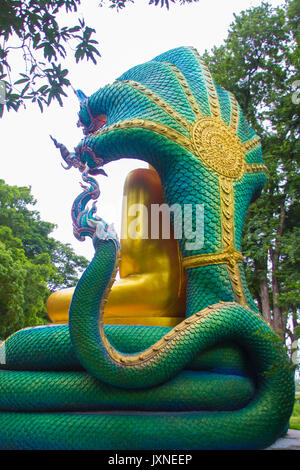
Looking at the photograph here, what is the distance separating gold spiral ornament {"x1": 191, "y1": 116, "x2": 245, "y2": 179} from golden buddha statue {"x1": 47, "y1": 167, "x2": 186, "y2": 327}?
0.65 m

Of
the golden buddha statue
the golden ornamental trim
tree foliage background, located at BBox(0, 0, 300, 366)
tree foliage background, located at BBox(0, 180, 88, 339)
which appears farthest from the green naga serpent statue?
tree foliage background, located at BBox(0, 180, 88, 339)

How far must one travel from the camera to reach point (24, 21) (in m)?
3.82

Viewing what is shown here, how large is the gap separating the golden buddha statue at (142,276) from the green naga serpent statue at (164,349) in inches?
10.9

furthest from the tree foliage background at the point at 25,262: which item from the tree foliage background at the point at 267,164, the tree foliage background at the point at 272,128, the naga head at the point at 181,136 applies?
the naga head at the point at 181,136

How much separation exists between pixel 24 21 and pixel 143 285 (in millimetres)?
2469

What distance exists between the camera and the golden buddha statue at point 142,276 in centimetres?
431

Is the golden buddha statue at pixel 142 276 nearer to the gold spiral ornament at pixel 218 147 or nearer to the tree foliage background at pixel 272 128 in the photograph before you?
the gold spiral ornament at pixel 218 147

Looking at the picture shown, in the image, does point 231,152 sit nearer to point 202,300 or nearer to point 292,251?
point 202,300

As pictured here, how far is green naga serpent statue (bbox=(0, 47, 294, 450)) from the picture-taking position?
11.2 feet

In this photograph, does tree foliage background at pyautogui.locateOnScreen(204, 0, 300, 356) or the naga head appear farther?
tree foliage background at pyautogui.locateOnScreen(204, 0, 300, 356)

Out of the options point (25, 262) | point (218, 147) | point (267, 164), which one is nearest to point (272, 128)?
point (267, 164)

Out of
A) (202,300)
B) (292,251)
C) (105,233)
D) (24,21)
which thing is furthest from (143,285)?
(292,251)

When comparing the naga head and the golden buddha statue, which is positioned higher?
the naga head

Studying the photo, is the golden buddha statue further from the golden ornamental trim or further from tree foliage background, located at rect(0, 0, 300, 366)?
tree foliage background, located at rect(0, 0, 300, 366)
